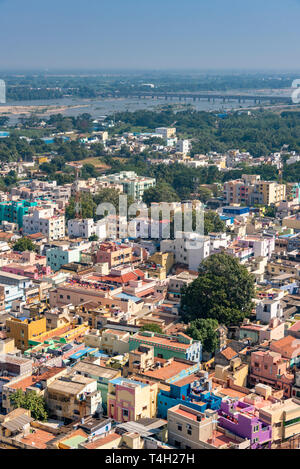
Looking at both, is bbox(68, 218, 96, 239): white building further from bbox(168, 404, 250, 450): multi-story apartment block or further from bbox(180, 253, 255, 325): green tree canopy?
bbox(168, 404, 250, 450): multi-story apartment block

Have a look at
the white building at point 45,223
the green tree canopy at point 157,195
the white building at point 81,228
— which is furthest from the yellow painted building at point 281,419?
the green tree canopy at point 157,195

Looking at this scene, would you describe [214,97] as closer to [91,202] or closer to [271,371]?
[91,202]

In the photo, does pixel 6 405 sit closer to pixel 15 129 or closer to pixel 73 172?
pixel 73 172

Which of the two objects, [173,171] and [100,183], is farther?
[173,171]

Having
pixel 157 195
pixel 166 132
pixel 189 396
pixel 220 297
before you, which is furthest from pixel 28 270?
pixel 166 132

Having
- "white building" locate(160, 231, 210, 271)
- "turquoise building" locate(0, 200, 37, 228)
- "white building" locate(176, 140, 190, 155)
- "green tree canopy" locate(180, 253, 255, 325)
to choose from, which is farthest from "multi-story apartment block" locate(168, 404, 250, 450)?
"white building" locate(176, 140, 190, 155)
